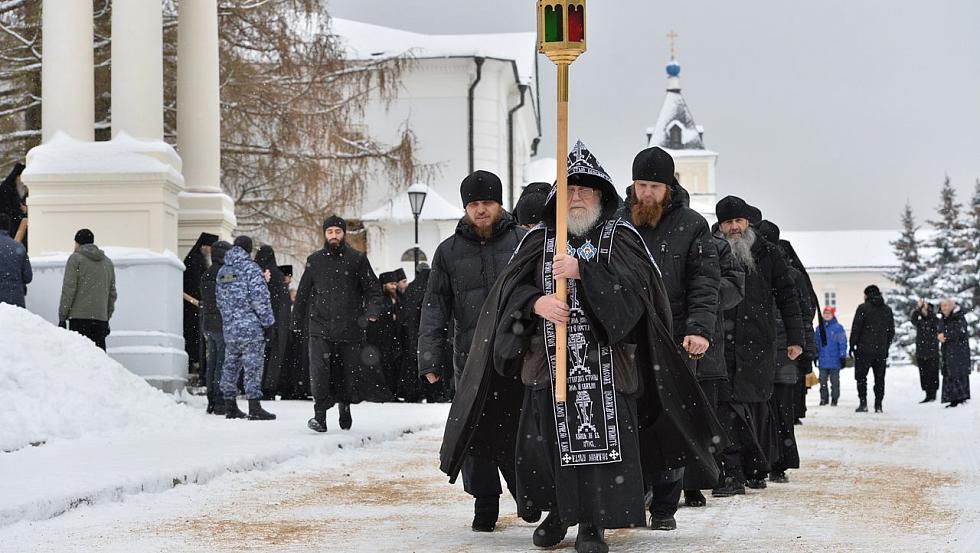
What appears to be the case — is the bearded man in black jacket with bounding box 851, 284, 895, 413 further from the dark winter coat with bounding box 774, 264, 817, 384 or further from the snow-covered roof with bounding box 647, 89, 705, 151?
the snow-covered roof with bounding box 647, 89, 705, 151

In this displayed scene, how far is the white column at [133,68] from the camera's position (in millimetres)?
19453

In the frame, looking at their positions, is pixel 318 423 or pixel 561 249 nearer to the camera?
pixel 561 249

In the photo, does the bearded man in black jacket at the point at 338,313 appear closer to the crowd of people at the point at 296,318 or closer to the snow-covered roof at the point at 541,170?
the crowd of people at the point at 296,318

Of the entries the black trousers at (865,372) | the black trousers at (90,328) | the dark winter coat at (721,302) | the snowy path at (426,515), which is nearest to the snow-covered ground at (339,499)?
the snowy path at (426,515)

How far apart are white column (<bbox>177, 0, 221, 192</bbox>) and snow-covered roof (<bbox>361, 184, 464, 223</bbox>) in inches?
948

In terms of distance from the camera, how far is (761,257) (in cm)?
1119

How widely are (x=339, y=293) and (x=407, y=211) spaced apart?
3392cm

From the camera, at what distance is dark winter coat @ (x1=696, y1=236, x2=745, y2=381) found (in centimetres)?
928

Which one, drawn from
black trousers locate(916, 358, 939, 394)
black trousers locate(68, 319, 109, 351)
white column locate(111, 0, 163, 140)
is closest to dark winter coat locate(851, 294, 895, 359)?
black trousers locate(916, 358, 939, 394)

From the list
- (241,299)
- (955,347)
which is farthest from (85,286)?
(955,347)

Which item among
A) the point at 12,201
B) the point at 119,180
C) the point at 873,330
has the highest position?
the point at 119,180

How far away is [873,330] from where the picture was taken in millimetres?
24688

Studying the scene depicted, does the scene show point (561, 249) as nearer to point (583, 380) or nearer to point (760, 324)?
point (583, 380)

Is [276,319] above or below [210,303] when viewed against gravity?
below
